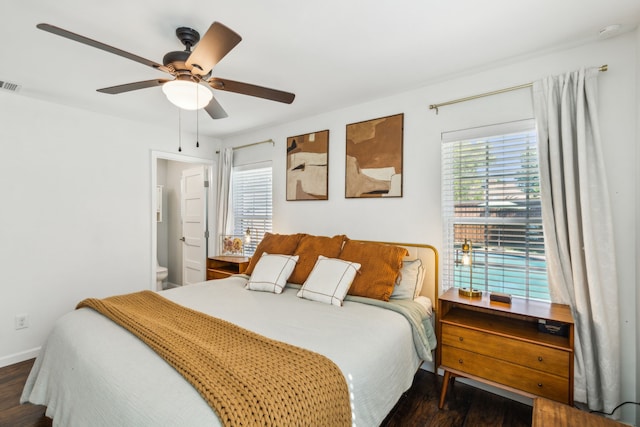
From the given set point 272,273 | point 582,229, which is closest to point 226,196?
point 272,273

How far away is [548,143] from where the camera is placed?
2.08 m

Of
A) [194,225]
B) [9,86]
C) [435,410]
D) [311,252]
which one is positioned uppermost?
[9,86]

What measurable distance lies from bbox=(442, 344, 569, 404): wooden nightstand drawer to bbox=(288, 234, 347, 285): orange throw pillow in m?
1.18

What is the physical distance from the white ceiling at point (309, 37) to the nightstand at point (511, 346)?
178cm

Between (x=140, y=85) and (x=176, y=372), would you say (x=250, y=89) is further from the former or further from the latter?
(x=176, y=372)

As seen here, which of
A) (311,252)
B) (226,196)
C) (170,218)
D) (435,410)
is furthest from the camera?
(170,218)

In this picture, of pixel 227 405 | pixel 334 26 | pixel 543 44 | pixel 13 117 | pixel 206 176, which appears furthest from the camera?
pixel 206 176

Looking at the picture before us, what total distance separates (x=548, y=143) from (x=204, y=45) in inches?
90.0

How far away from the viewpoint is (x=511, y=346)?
1.88m

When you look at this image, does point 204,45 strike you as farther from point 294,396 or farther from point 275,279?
point 275,279

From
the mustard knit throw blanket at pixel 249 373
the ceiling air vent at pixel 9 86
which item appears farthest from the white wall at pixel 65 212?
the mustard knit throw blanket at pixel 249 373

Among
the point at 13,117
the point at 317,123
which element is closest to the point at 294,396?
the point at 317,123

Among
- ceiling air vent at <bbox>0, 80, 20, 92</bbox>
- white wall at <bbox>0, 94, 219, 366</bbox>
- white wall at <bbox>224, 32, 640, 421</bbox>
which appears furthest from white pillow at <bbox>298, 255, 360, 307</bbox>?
ceiling air vent at <bbox>0, 80, 20, 92</bbox>

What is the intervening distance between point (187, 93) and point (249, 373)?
1.60 m
